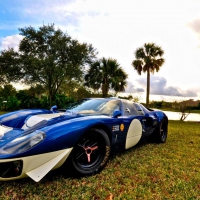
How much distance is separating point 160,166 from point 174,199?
1.10 meters

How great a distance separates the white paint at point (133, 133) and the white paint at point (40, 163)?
1513 millimetres

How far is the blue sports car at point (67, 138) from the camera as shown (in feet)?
7.16

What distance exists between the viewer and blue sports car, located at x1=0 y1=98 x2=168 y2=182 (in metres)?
2.18

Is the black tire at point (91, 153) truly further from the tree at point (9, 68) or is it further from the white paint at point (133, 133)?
the tree at point (9, 68)

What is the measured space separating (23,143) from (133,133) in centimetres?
211

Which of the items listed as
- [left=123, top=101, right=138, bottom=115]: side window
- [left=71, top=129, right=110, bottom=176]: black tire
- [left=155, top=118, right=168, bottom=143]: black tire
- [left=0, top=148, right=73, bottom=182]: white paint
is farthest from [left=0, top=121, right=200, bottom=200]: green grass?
[left=155, top=118, right=168, bottom=143]: black tire

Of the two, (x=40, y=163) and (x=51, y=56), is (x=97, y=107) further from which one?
(x=51, y=56)

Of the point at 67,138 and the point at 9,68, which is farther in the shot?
the point at 9,68

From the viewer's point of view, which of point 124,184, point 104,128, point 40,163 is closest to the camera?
point 40,163

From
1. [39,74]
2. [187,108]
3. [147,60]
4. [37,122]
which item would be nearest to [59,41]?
[39,74]

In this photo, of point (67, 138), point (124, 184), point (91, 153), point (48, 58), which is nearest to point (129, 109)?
point (91, 153)

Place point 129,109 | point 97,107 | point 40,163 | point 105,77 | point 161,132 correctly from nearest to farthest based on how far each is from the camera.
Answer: point 40,163
point 97,107
point 129,109
point 161,132
point 105,77

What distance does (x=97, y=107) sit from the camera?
370 cm

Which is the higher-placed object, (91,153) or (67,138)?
(67,138)
